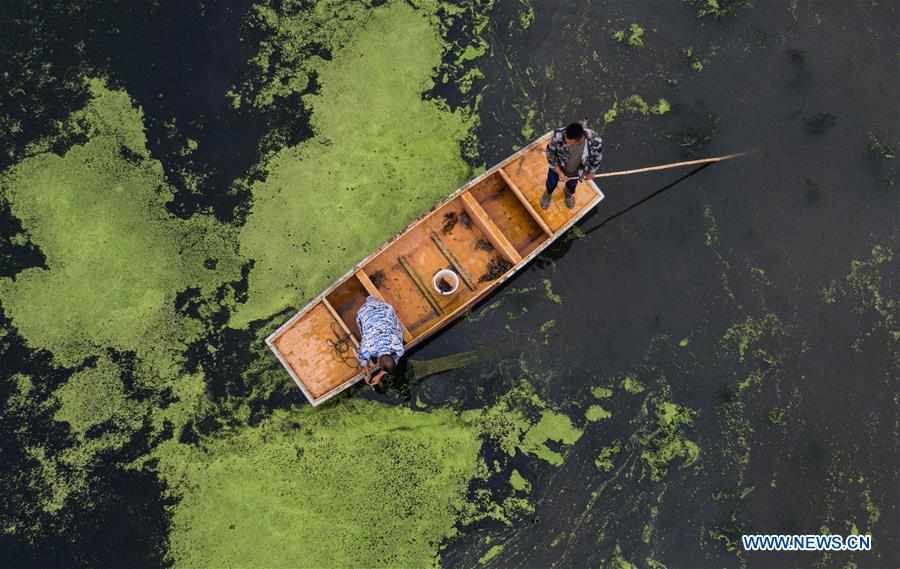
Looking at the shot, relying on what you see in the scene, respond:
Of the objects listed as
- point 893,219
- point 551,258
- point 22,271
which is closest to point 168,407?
point 22,271

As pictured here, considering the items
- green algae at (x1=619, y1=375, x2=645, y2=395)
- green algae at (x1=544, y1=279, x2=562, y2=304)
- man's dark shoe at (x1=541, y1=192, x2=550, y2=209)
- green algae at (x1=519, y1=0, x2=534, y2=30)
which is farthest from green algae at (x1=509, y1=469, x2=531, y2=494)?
green algae at (x1=519, y1=0, x2=534, y2=30)

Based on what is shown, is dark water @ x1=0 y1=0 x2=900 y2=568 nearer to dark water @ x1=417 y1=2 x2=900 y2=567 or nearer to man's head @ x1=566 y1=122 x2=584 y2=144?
dark water @ x1=417 y1=2 x2=900 y2=567

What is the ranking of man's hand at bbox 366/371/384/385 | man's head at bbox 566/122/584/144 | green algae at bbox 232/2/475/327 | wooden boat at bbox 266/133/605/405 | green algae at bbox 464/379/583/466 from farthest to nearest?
green algae at bbox 232/2/475/327 → green algae at bbox 464/379/583/466 → wooden boat at bbox 266/133/605/405 → man's hand at bbox 366/371/384/385 → man's head at bbox 566/122/584/144

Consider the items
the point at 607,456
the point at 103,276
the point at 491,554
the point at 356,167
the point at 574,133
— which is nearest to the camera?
the point at 574,133

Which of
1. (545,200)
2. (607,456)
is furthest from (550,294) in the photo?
(607,456)

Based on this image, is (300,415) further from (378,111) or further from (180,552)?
(378,111)

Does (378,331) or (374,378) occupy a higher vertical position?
(378,331)

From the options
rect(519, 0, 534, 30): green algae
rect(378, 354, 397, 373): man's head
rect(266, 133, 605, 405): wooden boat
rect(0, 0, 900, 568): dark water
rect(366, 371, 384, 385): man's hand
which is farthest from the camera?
rect(519, 0, 534, 30): green algae

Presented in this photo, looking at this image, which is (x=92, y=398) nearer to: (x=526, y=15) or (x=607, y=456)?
(x=607, y=456)
